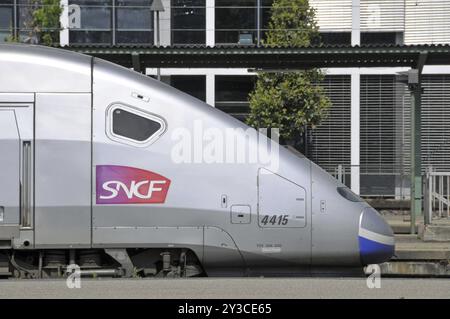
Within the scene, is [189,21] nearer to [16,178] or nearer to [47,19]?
[47,19]

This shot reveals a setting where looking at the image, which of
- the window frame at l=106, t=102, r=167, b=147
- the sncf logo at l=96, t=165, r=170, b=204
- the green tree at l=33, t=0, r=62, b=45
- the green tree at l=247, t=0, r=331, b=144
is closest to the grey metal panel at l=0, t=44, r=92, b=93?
the window frame at l=106, t=102, r=167, b=147

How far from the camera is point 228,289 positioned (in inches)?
355

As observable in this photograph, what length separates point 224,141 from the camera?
10891 mm

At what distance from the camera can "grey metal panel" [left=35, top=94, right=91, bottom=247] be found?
1053 cm

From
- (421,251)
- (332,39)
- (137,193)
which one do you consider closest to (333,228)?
(137,193)

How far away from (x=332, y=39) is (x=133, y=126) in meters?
18.6

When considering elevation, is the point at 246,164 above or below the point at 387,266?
above

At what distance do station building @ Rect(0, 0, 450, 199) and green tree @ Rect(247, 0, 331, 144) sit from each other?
33.9 inches

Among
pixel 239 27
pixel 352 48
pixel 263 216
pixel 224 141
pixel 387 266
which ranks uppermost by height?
pixel 239 27

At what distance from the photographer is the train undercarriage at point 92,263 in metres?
10.8

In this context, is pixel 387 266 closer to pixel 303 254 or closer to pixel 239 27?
pixel 303 254

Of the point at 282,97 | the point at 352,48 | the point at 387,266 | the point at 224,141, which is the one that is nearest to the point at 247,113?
the point at 282,97
